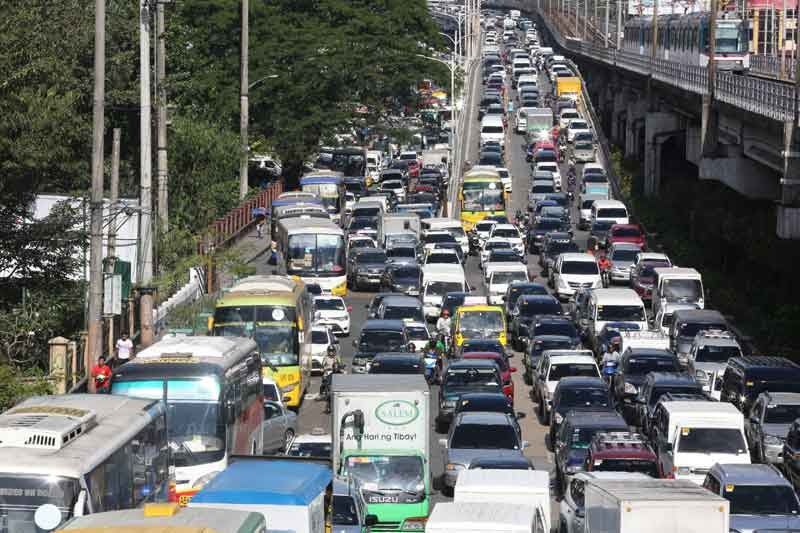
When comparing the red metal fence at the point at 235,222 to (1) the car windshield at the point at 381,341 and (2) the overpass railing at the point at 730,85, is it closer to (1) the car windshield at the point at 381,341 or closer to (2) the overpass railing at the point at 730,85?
(1) the car windshield at the point at 381,341

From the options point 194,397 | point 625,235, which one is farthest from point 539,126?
point 194,397

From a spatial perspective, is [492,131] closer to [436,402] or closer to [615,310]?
[615,310]

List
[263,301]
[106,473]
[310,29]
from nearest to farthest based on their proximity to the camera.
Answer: [106,473] < [263,301] < [310,29]

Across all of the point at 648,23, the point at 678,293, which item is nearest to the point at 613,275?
the point at 678,293

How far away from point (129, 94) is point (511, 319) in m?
Answer: 17.3

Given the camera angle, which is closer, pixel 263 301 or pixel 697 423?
pixel 697 423

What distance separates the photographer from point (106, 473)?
19.4m

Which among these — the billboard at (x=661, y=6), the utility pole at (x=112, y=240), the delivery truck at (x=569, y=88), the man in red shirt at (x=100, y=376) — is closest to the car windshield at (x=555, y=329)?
the utility pole at (x=112, y=240)

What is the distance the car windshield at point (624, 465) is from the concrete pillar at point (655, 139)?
56.0m

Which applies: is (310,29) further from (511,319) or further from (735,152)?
(511,319)

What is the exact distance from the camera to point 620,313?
45.1 metres

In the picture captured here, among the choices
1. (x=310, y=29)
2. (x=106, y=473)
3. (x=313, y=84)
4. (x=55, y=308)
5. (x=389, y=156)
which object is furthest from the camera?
(x=389, y=156)

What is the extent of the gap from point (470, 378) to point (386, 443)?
9710mm

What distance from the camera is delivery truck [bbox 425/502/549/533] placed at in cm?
1895
